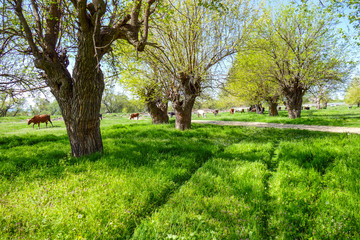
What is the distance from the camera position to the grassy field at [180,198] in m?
2.44

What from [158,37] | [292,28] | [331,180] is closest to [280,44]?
[292,28]

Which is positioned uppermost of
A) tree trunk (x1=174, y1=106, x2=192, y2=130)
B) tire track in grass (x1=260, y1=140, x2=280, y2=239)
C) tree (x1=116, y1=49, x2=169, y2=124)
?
tree (x1=116, y1=49, x2=169, y2=124)

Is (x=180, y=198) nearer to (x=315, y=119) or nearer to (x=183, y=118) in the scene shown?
Result: (x=183, y=118)

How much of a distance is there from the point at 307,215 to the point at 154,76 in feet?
37.4

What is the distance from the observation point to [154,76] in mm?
12227

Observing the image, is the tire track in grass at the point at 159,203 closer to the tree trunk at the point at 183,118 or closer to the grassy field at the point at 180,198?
the grassy field at the point at 180,198

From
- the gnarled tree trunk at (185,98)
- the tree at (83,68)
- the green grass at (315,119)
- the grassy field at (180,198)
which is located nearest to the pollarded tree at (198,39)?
the gnarled tree trunk at (185,98)

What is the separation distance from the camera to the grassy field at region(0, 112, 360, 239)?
2.44 meters

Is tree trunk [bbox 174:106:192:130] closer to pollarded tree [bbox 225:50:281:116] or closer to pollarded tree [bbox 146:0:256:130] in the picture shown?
pollarded tree [bbox 146:0:256:130]

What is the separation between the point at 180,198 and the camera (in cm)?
324

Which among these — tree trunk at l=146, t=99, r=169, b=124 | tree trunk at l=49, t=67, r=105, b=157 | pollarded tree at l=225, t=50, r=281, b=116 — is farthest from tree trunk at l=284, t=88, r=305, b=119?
tree trunk at l=49, t=67, r=105, b=157

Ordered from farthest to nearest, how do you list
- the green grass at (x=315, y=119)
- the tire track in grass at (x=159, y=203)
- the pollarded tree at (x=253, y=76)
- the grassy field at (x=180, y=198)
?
the pollarded tree at (x=253, y=76) → the green grass at (x=315, y=119) → the tire track in grass at (x=159, y=203) → the grassy field at (x=180, y=198)

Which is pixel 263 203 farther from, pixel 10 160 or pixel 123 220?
pixel 10 160

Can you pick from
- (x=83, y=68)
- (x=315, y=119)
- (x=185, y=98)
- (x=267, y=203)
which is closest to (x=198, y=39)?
(x=185, y=98)
